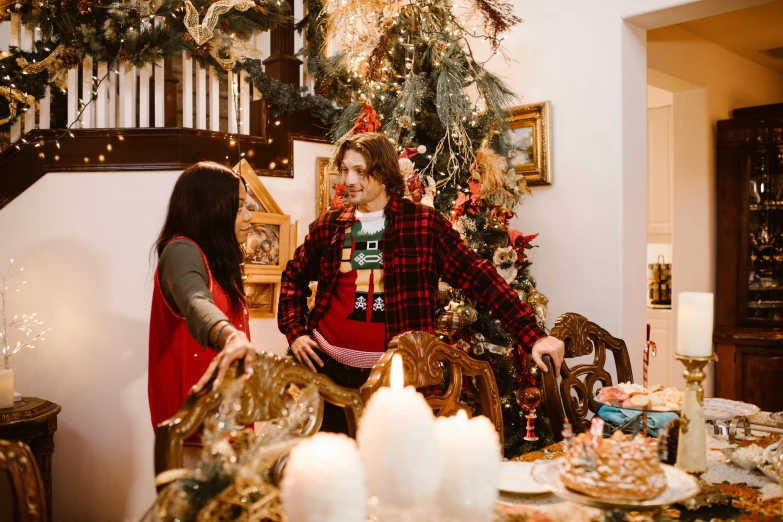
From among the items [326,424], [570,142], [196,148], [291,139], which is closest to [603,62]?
[570,142]

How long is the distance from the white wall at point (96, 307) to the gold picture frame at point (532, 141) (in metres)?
1.71

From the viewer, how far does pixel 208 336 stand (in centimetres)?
130

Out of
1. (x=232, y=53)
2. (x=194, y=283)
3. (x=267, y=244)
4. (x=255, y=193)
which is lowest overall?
(x=194, y=283)

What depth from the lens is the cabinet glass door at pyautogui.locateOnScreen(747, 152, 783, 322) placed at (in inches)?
179

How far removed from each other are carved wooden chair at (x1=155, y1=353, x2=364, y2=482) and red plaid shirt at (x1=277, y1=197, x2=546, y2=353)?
2.81ft

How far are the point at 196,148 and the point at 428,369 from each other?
1.94 metres

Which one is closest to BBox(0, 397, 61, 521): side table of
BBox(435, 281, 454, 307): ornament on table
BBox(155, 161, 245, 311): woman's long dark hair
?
BBox(155, 161, 245, 311): woman's long dark hair

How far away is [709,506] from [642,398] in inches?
17.6

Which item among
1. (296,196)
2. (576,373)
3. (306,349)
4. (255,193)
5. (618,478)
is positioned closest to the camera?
(618,478)

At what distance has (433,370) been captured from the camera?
1.54 m

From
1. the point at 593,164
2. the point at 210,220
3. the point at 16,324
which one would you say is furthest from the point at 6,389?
the point at 593,164

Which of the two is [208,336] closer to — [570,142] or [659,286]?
[570,142]

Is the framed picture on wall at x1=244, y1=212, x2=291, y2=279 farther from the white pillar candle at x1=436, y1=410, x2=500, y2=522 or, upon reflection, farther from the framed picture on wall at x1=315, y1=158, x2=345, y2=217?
the white pillar candle at x1=436, y1=410, x2=500, y2=522

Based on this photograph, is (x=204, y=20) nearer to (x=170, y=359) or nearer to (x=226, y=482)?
(x=170, y=359)
